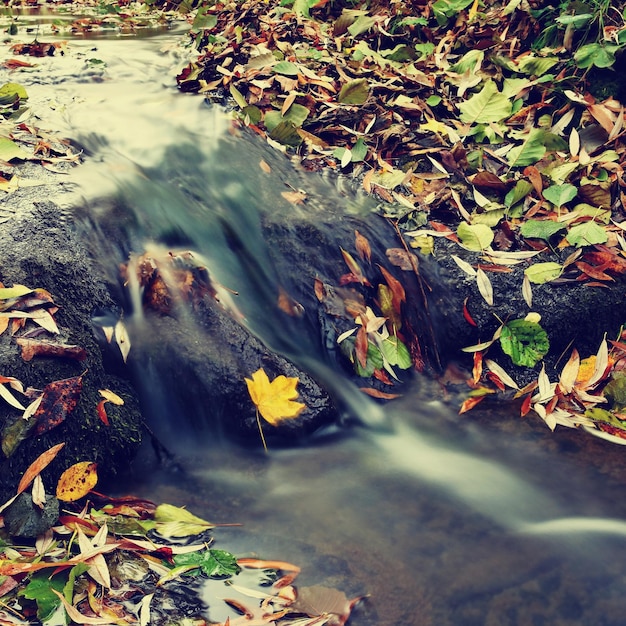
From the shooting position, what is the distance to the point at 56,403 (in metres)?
2.23

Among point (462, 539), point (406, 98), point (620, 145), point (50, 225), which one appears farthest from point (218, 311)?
point (620, 145)

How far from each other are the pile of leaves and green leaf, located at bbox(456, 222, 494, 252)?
6.21 ft

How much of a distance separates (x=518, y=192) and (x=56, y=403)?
2.53 meters

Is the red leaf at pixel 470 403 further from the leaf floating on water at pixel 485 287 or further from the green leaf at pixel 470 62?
the green leaf at pixel 470 62

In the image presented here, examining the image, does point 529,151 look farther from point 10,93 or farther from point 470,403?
point 10,93

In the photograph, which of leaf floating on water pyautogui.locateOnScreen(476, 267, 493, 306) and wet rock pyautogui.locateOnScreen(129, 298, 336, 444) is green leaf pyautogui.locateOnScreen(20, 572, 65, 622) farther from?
leaf floating on water pyautogui.locateOnScreen(476, 267, 493, 306)

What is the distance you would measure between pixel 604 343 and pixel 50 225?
2.64 meters

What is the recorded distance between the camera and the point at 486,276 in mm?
3135

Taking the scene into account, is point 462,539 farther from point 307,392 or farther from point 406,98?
point 406,98

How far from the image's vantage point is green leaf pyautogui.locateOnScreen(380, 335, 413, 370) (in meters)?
3.02

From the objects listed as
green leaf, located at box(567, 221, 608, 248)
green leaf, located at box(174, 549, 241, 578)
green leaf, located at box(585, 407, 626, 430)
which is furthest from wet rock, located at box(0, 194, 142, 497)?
green leaf, located at box(567, 221, 608, 248)

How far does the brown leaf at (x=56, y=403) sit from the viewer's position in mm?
2176

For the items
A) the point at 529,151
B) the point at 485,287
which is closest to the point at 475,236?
the point at 485,287

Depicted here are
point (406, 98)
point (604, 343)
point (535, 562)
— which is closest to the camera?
point (535, 562)
